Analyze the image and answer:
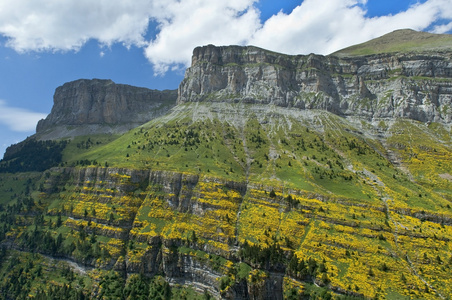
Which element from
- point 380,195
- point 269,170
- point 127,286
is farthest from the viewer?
point 269,170

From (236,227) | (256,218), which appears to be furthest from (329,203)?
(236,227)

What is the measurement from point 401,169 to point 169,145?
14524 cm

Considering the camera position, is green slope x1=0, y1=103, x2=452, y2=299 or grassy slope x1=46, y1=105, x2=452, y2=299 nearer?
grassy slope x1=46, y1=105, x2=452, y2=299

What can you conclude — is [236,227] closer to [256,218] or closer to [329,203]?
[256,218]

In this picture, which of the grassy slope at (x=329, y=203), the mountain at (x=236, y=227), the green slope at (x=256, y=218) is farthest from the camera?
the mountain at (x=236, y=227)

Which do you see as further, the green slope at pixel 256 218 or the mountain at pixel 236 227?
the mountain at pixel 236 227

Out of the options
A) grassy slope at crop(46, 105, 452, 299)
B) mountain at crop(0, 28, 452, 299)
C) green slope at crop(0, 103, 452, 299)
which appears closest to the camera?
grassy slope at crop(46, 105, 452, 299)

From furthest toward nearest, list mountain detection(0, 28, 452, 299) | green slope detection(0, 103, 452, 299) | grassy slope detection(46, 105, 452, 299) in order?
1. mountain detection(0, 28, 452, 299)
2. green slope detection(0, 103, 452, 299)
3. grassy slope detection(46, 105, 452, 299)

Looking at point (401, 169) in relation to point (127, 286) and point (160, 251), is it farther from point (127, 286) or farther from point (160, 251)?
point (127, 286)

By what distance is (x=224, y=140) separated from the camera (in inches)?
7820

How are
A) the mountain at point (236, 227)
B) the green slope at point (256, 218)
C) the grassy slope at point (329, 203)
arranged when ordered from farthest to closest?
the mountain at point (236, 227)
the green slope at point (256, 218)
the grassy slope at point (329, 203)

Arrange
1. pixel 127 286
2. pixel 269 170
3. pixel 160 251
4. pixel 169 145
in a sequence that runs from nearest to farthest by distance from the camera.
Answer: pixel 127 286 → pixel 160 251 → pixel 269 170 → pixel 169 145

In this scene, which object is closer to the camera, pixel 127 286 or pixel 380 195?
pixel 127 286

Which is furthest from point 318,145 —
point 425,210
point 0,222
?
point 0,222
